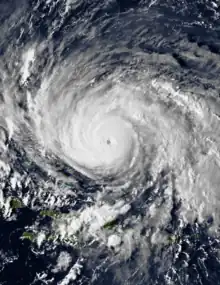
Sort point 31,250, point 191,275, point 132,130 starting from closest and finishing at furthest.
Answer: point 191,275, point 31,250, point 132,130

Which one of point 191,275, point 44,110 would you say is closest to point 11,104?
point 44,110

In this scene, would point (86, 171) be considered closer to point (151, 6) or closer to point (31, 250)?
point (31, 250)

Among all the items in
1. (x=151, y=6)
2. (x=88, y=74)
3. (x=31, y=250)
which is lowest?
(x=31, y=250)

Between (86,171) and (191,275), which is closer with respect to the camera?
(191,275)

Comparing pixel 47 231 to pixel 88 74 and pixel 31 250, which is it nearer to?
pixel 31 250

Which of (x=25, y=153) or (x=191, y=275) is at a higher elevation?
(x=25, y=153)

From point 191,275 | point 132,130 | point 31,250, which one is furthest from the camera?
point 132,130

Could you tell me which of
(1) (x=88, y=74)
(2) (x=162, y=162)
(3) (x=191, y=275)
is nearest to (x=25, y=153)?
(1) (x=88, y=74)
